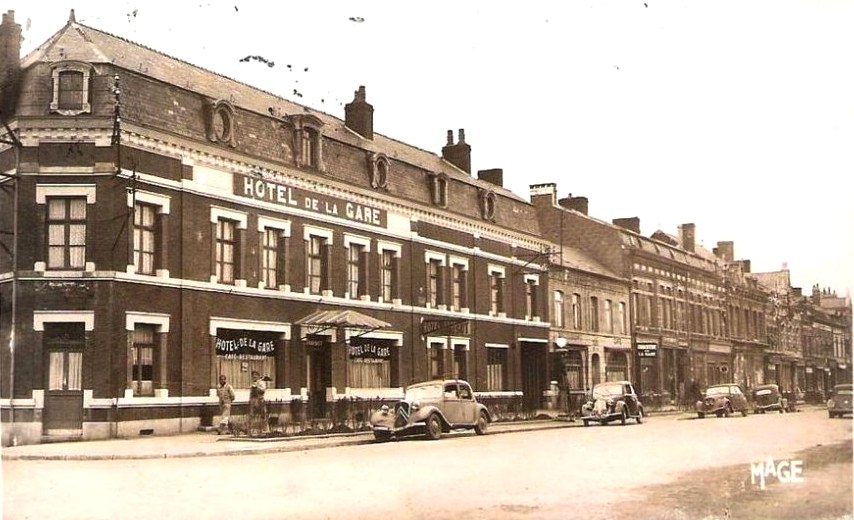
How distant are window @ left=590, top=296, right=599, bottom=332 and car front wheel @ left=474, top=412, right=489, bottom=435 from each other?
9.19m

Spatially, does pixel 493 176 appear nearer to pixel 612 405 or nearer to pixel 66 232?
→ pixel 66 232

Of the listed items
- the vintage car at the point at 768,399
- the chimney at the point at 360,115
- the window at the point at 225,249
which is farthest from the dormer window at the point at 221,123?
the vintage car at the point at 768,399

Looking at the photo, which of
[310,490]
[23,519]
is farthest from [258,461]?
[23,519]

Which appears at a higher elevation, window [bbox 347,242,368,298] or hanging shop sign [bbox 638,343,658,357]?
window [bbox 347,242,368,298]

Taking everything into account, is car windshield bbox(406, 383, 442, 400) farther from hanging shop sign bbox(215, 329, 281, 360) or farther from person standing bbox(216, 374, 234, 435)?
person standing bbox(216, 374, 234, 435)

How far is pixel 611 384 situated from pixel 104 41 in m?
17.5

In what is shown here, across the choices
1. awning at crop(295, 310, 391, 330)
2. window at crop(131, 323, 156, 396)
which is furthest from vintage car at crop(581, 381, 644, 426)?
window at crop(131, 323, 156, 396)

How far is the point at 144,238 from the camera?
67.1 feet

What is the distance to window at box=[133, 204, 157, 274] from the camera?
2017 centimetres

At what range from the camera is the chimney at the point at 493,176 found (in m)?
19.4

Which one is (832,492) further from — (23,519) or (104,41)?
(104,41)

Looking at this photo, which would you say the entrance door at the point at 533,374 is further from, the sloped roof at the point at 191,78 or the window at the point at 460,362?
the sloped roof at the point at 191,78

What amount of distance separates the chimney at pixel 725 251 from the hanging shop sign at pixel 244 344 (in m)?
11.0

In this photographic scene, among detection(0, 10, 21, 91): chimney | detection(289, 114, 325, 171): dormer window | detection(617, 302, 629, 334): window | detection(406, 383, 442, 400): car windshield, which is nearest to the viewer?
detection(0, 10, 21, 91): chimney
